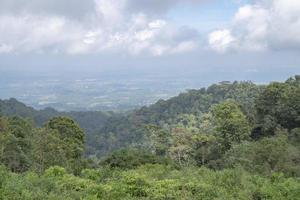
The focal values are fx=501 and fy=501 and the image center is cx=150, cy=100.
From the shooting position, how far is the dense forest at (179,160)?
721 inches

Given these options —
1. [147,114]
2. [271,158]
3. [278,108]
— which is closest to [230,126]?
[278,108]

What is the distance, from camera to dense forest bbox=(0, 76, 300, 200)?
18312mm

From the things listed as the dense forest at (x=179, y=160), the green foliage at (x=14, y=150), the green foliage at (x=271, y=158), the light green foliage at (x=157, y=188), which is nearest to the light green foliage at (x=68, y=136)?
the dense forest at (x=179, y=160)

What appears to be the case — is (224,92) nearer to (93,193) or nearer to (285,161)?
(285,161)

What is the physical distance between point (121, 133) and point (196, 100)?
1332 centimetres

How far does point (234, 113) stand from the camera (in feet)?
135

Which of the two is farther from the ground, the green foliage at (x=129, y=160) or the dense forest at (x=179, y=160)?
the dense forest at (x=179, y=160)

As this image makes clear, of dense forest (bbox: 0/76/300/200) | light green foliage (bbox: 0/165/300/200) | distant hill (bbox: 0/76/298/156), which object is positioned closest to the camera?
light green foliage (bbox: 0/165/300/200)

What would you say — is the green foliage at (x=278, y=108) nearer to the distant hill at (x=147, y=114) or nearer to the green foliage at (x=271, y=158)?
the green foliage at (x=271, y=158)

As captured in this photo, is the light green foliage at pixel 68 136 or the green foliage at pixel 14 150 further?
the light green foliage at pixel 68 136

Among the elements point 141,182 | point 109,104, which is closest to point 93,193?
point 141,182

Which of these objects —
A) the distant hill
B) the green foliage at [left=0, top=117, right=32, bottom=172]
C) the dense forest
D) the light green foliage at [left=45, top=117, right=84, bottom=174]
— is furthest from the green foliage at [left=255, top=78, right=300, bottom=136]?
the distant hill

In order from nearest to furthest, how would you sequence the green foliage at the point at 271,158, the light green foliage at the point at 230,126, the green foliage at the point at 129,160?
the green foliage at the point at 271,158 < the green foliage at the point at 129,160 < the light green foliage at the point at 230,126

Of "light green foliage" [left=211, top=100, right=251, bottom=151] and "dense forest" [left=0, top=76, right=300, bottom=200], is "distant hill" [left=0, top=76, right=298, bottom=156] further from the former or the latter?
"light green foliage" [left=211, top=100, right=251, bottom=151]
